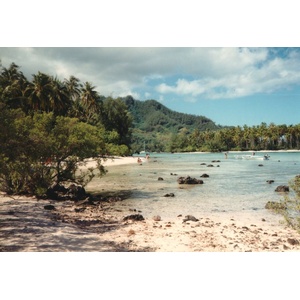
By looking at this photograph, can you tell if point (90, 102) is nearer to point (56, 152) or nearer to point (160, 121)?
point (56, 152)

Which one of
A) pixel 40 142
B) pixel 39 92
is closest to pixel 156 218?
pixel 40 142

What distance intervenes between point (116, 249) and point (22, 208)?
4.60 m

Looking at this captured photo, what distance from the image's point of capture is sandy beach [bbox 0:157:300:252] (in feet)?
21.1

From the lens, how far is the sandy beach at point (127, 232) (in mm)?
6434

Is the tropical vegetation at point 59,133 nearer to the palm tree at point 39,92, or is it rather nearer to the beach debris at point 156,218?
the palm tree at point 39,92

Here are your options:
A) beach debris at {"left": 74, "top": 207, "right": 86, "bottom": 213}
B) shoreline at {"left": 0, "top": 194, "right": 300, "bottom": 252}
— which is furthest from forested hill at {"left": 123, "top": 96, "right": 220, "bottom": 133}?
shoreline at {"left": 0, "top": 194, "right": 300, "bottom": 252}

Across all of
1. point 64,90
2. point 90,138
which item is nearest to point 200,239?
point 90,138

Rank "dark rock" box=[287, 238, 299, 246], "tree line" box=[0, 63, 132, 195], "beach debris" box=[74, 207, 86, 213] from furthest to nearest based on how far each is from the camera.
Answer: "beach debris" box=[74, 207, 86, 213] < "dark rock" box=[287, 238, 299, 246] < "tree line" box=[0, 63, 132, 195]

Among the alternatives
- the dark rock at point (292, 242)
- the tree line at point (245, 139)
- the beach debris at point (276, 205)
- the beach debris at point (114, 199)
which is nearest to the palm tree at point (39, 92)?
the beach debris at point (114, 199)

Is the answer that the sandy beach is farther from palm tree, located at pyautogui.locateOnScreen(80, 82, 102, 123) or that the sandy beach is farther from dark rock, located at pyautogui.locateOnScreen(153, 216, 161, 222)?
palm tree, located at pyautogui.locateOnScreen(80, 82, 102, 123)

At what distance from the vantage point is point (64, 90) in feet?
98.2

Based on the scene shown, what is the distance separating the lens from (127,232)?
7.60 meters

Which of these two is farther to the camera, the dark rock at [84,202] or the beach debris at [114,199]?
the beach debris at [114,199]
